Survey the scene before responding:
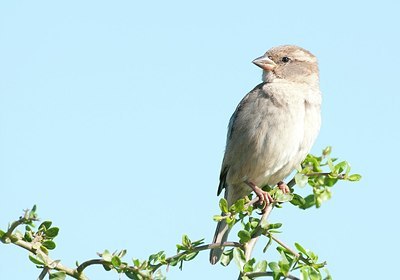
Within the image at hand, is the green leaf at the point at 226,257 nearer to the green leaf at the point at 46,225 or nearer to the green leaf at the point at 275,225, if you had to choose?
the green leaf at the point at 275,225

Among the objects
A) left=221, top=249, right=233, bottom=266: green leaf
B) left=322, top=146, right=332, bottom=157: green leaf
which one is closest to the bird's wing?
left=322, top=146, right=332, bottom=157: green leaf

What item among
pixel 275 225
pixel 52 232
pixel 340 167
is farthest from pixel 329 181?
pixel 52 232

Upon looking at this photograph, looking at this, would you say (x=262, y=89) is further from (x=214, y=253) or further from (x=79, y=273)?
(x=79, y=273)

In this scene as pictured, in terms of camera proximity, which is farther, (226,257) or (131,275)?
(226,257)

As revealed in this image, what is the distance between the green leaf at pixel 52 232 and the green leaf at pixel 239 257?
2.25ft

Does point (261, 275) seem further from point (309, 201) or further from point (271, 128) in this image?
point (271, 128)

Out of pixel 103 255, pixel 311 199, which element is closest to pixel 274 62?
pixel 311 199

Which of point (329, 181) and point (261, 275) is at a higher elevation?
point (329, 181)

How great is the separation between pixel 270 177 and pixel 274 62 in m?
1.08

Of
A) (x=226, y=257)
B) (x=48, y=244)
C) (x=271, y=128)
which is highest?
(x=48, y=244)

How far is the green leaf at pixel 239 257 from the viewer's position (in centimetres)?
265

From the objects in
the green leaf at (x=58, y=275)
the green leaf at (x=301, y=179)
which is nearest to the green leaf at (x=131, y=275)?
the green leaf at (x=58, y=275)

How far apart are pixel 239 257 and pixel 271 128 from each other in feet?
8.55

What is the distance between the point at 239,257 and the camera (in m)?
2.70
